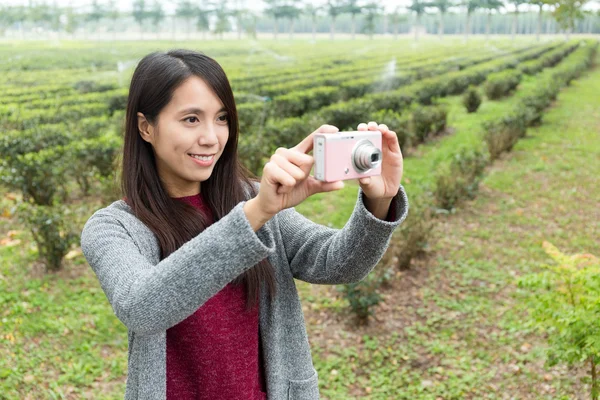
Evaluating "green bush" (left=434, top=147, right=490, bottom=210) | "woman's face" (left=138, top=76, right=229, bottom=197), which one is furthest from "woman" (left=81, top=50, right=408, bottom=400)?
"green bush" (left=434, top=147, right=490, bottom=210)

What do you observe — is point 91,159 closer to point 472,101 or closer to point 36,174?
point 36,174

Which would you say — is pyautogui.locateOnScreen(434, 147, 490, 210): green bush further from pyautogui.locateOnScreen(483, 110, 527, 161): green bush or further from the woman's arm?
the woman's arm

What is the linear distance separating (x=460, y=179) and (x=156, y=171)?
5243 millimetres

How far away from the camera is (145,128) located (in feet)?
3.94

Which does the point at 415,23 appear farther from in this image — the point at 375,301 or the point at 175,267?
the point at 175,267

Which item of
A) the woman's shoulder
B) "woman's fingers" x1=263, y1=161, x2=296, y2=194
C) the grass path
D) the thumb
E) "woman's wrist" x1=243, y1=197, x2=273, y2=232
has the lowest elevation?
the grass path

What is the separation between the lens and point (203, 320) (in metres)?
1.15

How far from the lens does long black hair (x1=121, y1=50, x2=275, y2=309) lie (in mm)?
1143

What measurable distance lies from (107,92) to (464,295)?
649cm

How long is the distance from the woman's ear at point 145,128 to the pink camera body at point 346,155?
0.40 m

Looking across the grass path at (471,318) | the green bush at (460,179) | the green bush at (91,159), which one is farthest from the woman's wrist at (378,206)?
the green bush at (91,159)

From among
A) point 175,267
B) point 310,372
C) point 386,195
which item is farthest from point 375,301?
point 175,267

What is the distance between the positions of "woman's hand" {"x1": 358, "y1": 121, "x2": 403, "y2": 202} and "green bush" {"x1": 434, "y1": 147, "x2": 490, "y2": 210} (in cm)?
511

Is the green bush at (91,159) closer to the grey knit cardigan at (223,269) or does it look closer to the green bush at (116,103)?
the green bush at (116,103)
